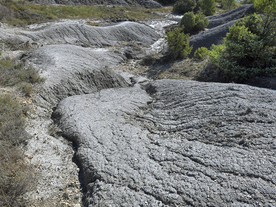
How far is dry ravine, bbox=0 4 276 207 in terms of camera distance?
374 cm

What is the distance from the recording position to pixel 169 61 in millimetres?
15359

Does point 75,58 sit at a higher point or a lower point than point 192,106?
higher

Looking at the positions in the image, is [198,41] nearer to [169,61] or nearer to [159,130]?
[169,61]

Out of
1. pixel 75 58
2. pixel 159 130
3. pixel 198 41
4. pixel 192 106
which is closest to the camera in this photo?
pixel 159 130

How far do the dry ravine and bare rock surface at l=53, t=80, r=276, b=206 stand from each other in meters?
0.02

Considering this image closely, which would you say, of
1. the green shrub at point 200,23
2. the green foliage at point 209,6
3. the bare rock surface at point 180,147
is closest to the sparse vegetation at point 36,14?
the green shrub at point 200,23

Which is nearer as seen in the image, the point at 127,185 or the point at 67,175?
the point at 127,185

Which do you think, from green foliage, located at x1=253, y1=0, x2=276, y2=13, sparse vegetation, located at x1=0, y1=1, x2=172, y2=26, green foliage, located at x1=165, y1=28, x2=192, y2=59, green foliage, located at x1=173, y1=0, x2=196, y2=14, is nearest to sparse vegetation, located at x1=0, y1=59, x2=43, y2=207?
green foliage, located at x1=165, y1=28, x2=192, y2=59

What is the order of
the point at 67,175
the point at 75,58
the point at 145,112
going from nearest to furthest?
the point at 67,175
the point at 145,112
the point at 75,58

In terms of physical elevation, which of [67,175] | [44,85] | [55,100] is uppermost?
[44,85]

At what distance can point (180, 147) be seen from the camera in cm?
484

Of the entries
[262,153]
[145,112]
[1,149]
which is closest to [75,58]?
[145,112]

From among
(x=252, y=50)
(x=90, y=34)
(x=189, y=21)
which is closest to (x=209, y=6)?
(x=189, y=21)

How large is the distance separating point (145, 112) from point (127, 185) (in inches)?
131
